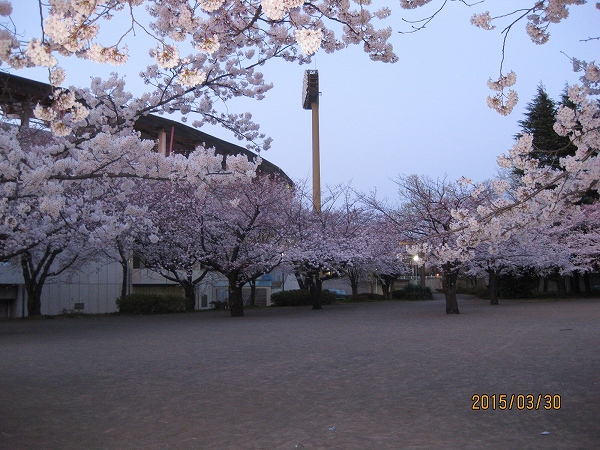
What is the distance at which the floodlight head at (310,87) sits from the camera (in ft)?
140

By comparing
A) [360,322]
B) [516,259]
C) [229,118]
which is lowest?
[360,322]

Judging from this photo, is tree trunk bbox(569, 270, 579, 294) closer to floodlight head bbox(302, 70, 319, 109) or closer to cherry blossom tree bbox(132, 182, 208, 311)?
floodlight head bbox(302, 70, 319, 109)

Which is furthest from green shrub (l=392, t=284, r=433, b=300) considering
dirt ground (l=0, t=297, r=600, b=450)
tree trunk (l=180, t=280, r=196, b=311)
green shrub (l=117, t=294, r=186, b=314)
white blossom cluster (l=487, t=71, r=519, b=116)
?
white blossom cluster (l=487, t=71, r=519, b=116)

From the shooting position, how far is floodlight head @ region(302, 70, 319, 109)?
140ft

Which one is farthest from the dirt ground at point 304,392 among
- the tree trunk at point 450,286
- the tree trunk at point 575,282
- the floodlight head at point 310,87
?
the floodlight head at point 310,87

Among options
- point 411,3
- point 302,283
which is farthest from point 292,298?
point 411,3

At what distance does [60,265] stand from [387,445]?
2413 centimetres

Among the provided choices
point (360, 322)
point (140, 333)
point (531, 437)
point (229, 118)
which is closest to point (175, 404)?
point (531, 437)

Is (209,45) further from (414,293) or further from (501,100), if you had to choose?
(414,293)

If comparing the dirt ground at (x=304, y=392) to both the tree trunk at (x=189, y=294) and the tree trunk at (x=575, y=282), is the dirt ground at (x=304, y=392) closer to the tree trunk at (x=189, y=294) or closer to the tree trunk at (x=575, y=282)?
the tree trunk at (x=189, y=294)

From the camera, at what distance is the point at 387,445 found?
489 centimetres

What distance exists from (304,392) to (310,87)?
3749 centimetres

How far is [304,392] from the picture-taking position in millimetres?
7199

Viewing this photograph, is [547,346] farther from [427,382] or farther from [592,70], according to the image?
[592,70]
